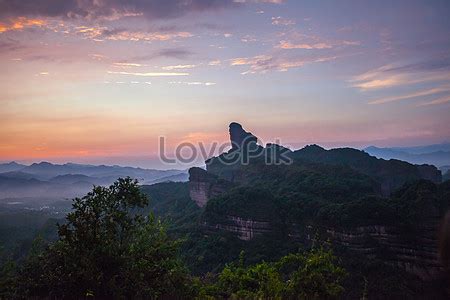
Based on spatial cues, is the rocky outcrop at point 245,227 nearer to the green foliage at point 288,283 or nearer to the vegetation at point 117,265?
the green foliage at point 288,283

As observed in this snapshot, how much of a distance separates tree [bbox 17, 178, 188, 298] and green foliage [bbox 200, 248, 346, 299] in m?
2.08

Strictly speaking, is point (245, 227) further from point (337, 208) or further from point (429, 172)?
point (429, 172)

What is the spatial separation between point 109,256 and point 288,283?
7.37 meters

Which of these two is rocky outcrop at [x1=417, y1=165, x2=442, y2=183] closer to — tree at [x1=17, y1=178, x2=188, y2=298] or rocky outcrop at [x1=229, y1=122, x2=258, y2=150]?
rocky outcrop at [x1=229, y1=122, x2=258, y2=150]

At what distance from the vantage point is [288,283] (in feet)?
47.1

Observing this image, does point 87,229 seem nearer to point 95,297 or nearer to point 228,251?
point 95,297

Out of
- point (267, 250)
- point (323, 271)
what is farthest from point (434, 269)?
point (323, 271)

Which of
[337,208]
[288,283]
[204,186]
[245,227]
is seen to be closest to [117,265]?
[288,283]

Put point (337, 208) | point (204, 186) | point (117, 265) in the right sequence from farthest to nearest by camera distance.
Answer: point (204, 186), point (337, 208), point (117, 265)

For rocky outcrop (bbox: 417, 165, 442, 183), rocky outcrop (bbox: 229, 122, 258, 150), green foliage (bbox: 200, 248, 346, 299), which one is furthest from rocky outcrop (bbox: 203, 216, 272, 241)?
rocky outcrop (bbox: 229, 122, 258, 150)

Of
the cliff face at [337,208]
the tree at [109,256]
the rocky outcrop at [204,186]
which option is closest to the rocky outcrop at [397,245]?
the cliff face at [337,208]

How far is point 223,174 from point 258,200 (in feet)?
186

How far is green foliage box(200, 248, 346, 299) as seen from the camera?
41.0 ft

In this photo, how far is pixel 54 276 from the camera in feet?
35.4
